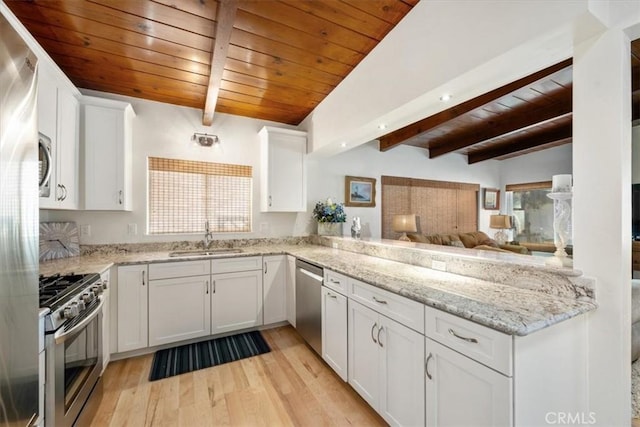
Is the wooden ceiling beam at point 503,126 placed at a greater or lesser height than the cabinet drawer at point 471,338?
greater

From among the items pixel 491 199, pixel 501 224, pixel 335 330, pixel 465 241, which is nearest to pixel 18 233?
pixel 335 330

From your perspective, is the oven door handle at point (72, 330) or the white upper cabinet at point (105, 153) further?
the white upper cabinet at point (105, 153)

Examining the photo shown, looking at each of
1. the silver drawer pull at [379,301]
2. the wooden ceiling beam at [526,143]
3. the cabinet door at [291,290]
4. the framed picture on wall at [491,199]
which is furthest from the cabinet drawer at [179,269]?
the framed picture on wall at [491,199]

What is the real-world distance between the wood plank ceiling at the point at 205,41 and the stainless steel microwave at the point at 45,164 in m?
0.82

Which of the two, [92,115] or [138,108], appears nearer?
[92,115]

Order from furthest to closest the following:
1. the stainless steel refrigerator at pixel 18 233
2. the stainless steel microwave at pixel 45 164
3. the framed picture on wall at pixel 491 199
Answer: the framed picture on wall at pixel 491 199
the stainless steel microwave at pixel 45 164
the stainless steel refrigerator at pixel 18 233

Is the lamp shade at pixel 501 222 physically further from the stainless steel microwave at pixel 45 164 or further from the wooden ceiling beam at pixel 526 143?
the stainless steel microwave at pixel 45 164

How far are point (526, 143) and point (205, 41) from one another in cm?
560

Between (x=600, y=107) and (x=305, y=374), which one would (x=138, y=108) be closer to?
(x=305, y=374)

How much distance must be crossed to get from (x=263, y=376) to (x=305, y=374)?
0.34 meters

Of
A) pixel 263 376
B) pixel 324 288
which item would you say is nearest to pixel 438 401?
pixel 324 288

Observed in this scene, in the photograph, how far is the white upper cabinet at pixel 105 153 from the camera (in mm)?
2516

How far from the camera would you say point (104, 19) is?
188cm

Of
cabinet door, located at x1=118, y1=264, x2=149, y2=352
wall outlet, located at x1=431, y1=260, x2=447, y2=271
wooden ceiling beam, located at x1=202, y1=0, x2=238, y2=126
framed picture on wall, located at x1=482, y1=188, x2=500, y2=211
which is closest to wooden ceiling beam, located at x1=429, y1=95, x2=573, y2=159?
framed picture on wall, located at x1=482, y1=188, x2=500, y2=211
